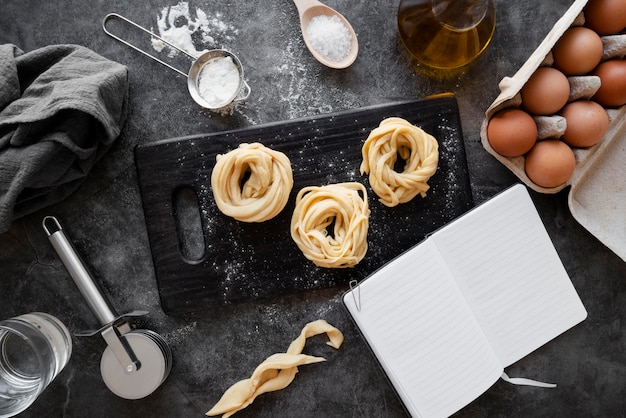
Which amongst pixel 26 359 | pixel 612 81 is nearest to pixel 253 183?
pixel 26 359

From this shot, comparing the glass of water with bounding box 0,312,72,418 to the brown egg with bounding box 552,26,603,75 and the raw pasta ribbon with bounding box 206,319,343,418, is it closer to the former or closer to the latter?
the raw pasta ribbon with bounding box 206,319,343,418

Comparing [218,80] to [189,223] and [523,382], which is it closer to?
[189,223]

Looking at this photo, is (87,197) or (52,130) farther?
(87,197)

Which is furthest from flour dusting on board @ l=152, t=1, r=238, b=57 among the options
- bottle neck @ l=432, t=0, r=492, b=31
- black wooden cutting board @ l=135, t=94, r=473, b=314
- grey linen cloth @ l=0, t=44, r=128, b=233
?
bottle neck @ l=432, t=0, r=492, b=31

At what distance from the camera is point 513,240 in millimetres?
1891

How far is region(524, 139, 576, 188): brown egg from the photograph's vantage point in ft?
5.71

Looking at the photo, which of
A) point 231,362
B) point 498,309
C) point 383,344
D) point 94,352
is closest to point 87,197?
point 94,352

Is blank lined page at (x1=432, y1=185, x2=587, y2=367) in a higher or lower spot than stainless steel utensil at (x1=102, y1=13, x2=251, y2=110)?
lower

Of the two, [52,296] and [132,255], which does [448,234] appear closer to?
[132,255]

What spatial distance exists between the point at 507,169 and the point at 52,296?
67.4 inches

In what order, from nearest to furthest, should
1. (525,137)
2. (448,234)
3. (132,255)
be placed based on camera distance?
(525,137) → (448,234) → (132,255)

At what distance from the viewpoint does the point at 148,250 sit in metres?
1.99

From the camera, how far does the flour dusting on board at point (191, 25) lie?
1995mm

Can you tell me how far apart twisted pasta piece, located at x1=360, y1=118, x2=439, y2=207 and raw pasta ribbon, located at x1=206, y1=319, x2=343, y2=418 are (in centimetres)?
51
